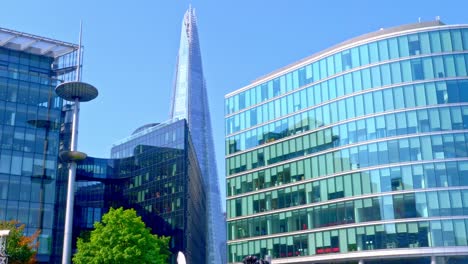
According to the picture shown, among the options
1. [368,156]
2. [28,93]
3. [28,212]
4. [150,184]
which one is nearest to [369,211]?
[368,156]

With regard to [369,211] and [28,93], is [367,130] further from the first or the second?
[28,93]

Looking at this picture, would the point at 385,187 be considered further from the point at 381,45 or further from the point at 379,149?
the point at 381,45

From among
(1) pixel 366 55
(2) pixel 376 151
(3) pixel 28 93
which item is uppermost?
(1) pixel 366 55

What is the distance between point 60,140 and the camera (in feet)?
309

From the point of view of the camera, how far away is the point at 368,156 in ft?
247

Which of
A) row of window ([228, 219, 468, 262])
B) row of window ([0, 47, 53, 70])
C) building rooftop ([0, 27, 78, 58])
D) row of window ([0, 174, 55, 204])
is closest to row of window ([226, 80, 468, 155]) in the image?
row of window ([228, 219, 468, 262])

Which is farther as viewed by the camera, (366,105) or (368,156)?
(366,105)

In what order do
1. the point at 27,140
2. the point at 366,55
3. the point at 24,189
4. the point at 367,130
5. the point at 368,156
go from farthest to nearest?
the point at 27,140, the point at 24,189, the point at 366,55, the point at 367,130, the point at 368,156

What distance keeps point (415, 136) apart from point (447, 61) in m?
10.7

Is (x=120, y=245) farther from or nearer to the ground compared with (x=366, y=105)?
nearer to the ground

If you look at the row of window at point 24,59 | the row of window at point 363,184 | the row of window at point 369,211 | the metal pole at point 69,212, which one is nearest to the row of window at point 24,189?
the row of window at point 24,59

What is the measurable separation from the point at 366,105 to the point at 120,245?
37712mm

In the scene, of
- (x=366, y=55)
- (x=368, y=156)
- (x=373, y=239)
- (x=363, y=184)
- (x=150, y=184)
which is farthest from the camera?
(x=150, y=184)

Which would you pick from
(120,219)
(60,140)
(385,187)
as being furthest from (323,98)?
(60,140)
